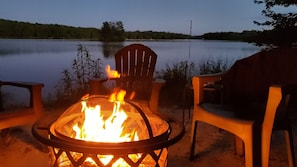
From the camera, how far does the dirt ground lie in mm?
2441

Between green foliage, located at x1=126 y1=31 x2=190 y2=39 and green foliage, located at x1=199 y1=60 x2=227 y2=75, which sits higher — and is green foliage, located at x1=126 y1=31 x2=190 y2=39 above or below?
above

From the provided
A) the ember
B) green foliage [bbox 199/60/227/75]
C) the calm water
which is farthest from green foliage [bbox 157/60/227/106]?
the ember

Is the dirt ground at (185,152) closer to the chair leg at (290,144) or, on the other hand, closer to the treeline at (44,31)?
the chair leg at (290,144)

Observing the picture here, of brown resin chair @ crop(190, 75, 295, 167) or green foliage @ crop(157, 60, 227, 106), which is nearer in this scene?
brown resin chair @ crop(190, 75, 295, 167)

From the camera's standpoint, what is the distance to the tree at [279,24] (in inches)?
196

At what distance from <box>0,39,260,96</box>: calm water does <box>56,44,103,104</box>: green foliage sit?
16 cm

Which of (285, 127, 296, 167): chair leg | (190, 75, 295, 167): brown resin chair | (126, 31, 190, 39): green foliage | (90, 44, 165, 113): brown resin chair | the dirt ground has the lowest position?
the dirt ground

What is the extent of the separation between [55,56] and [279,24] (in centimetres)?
503

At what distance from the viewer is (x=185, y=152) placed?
267 centimetres

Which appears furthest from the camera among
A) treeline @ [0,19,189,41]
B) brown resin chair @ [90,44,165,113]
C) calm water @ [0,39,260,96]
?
treeline @ [0,19,189,41]

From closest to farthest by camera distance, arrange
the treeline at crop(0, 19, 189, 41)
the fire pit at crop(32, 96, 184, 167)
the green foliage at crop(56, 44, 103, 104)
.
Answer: the fire pit at crop(32, 96, 184, 167) → the green foliage at crop(56, 44, 103, 104) → the treeline at crop(0, 19, 189, 41)

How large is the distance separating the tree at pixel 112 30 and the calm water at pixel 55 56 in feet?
0.55

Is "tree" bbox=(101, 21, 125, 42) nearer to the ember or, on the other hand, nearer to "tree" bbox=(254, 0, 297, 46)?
"tree" bbox=(254, 0, 297, 46)

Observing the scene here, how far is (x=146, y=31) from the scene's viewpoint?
23.9 feet
